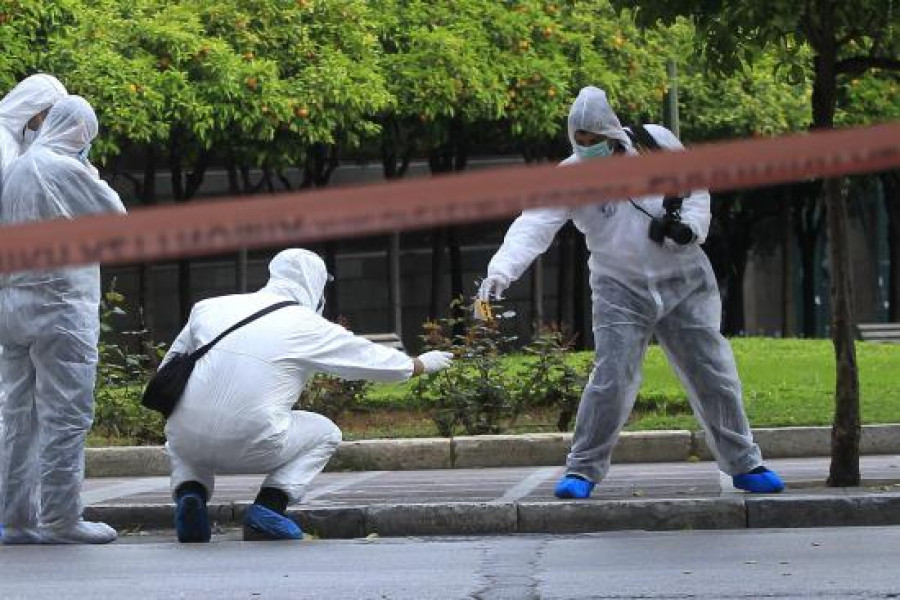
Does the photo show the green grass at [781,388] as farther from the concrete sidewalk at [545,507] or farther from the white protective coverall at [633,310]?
the white protective coverall at [633,310]

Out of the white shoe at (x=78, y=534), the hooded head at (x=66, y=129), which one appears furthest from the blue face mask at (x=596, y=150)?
the white shoe at (x=78, y=534)

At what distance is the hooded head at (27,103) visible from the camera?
9.14m

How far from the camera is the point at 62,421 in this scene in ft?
29.1

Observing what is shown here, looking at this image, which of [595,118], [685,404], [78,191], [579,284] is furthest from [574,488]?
[579,284]

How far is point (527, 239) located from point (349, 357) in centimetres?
145

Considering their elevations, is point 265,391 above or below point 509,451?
above

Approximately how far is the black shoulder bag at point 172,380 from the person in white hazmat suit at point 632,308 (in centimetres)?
152

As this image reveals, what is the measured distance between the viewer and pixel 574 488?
31.7 feet

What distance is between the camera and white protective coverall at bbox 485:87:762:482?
9.62m

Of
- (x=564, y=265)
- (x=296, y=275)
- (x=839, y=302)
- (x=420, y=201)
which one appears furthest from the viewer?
(x=564, y=265)

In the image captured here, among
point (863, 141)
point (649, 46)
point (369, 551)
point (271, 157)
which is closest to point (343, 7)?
point (271, 157)

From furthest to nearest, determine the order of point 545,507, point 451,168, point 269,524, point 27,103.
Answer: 1. point 451,168
2. point 545,507
3. point 27,103
4. point 269,524

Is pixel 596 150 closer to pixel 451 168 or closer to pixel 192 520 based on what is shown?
pixel 192 520

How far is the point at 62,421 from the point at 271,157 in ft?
55.7
